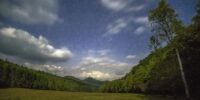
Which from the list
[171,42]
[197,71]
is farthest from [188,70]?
[171,42]

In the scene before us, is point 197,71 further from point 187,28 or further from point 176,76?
point 187,28

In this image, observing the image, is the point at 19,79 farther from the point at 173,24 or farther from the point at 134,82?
the point at 173,24

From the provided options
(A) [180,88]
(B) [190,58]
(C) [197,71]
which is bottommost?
(A) [180,88]

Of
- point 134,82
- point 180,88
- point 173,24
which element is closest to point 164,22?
point 173,24

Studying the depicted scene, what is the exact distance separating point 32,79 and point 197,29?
13696 cm

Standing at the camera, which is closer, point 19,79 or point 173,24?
point 173,24

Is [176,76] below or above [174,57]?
below

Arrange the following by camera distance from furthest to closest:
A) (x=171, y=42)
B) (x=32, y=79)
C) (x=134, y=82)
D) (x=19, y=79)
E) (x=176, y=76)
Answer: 1. (x=32, y=79)
2. (x=19, y=79)
3. (x=134, y=82)
4. (x=176, y=76)
5. (x=171, y=42)

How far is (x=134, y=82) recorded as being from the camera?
8788 centimetres

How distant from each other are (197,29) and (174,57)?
898 centimetres

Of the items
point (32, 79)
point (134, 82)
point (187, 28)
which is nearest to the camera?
point (187, 28)

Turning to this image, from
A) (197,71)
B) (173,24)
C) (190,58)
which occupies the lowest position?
(197,71)

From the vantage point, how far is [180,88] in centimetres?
3950

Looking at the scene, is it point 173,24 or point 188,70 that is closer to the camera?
point 173,24
